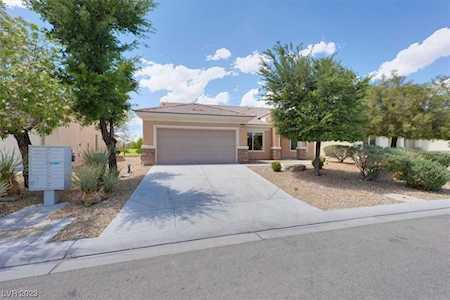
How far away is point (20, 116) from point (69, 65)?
2017mm

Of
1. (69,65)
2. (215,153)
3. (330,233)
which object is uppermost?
(69,65)

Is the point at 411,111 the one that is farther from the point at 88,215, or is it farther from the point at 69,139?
the point at 69,139

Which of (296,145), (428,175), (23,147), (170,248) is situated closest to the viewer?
(170,248)

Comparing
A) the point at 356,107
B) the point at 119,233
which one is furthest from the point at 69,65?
the point at 356,107

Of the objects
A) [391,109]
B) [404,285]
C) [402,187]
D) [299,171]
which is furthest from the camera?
[391,109]

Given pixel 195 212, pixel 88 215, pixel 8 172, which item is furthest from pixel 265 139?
pixel 8 172

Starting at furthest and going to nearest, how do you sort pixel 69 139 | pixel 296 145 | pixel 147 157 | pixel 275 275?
pixel 296 145 → pixel 69 139 → pixel 147 157 → pixel 275 275

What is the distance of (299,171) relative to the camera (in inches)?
458

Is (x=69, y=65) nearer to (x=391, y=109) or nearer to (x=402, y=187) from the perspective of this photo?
→ (x=402, y=187)

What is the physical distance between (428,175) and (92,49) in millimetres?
13107

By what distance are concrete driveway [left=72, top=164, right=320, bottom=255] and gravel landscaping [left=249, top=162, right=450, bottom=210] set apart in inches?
27.9

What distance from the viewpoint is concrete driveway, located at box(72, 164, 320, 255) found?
4.12 m

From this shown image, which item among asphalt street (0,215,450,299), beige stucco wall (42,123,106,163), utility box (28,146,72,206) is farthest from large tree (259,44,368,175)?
beige stucco wall (42,123,106,163)

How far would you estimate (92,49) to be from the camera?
6.55 metres
